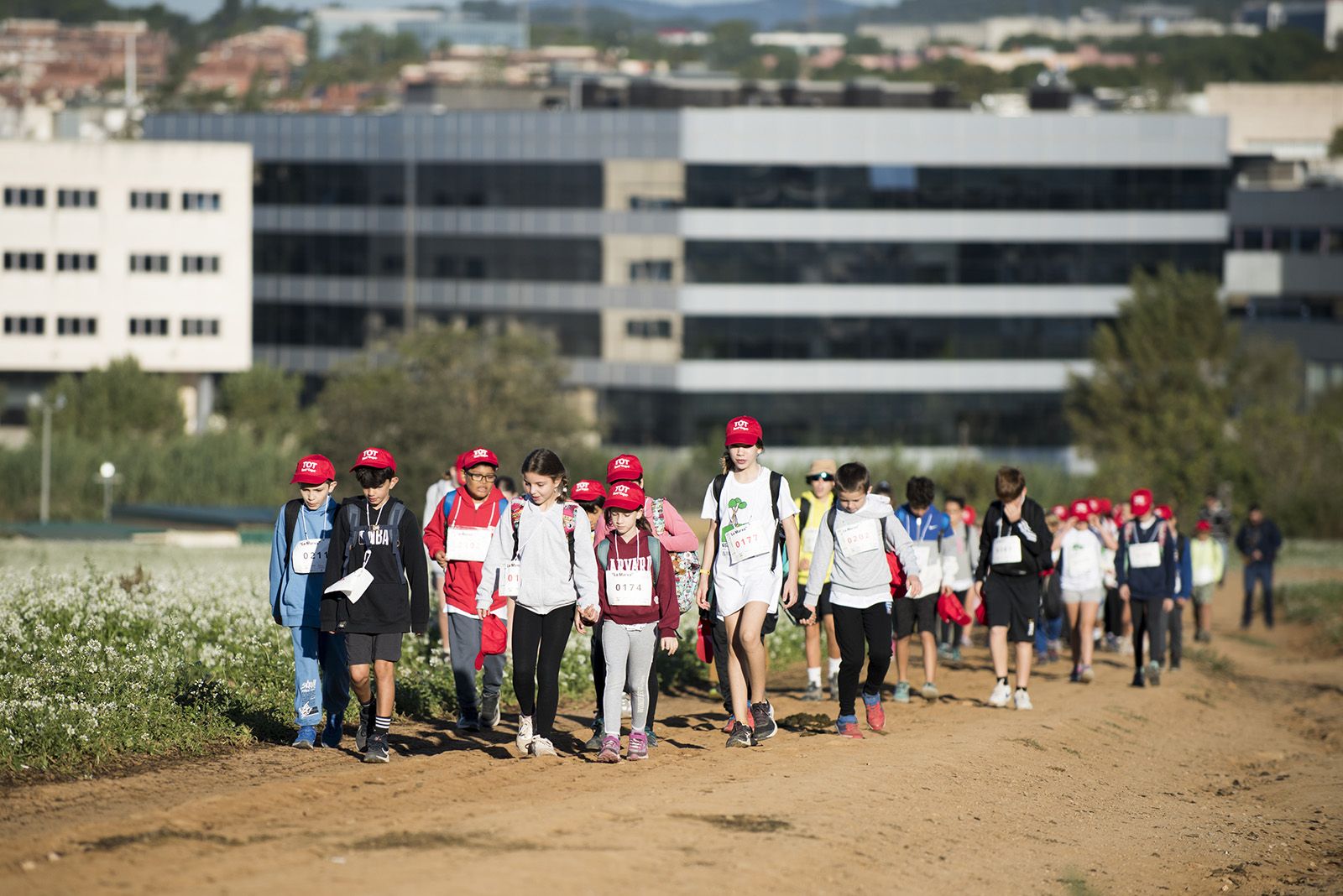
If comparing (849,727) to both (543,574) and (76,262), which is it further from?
(76,262)

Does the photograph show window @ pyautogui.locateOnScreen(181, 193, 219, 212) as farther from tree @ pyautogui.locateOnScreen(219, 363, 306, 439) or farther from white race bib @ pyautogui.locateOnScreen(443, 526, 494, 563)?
white race bib @ pyautogui.locateOnScreen(443, 526, 494, 563)

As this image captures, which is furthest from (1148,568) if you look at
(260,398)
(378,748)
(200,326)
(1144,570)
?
(200,326)

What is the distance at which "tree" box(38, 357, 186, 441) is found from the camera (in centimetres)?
7694

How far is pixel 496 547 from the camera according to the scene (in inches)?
495

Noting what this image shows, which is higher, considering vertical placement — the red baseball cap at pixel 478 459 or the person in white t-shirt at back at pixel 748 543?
the red baseball cap at pixel 478 459

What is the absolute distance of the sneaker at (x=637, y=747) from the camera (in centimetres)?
1281

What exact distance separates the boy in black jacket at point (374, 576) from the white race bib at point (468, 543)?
157 cm

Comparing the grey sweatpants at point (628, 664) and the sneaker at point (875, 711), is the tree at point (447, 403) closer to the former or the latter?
the sneaker at point (875, 711)

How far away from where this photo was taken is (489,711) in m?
14.2

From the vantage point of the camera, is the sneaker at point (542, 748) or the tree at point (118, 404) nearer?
the sneaker at point (542, 748)

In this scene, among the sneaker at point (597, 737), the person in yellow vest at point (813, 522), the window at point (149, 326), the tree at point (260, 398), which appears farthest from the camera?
the window at point (149, 326)

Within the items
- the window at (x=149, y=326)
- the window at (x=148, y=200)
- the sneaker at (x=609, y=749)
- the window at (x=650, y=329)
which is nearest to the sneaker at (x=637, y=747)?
the sneaker at (x=609, y=749)

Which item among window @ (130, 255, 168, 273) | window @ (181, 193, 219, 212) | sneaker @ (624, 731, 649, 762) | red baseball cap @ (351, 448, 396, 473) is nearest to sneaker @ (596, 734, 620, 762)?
sneaker @ (624, 731, 649, 762)

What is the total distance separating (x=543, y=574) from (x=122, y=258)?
76390mm
